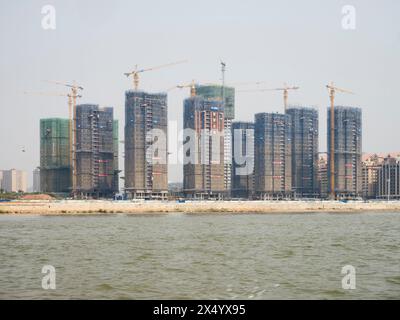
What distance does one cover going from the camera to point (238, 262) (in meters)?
43.4

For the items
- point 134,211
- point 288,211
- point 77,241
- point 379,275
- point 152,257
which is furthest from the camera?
point 288,211

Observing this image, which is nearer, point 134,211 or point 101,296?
point 101,296

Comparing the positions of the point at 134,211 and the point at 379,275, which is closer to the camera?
the point at 379,275
